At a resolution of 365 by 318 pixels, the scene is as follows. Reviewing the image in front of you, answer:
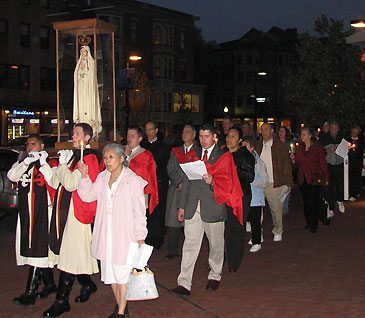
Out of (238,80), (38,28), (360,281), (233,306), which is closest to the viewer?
(233,306)

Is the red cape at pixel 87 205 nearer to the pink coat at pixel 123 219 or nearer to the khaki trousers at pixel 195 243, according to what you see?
the pink coat at pixel 123 219

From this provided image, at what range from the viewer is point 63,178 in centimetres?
632

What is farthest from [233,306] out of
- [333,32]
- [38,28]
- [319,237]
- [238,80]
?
[238,80]

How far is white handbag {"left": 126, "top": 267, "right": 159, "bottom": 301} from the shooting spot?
6.30m

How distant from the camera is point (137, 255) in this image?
604 centimetres

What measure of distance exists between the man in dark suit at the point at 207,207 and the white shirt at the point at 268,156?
10.7 ft

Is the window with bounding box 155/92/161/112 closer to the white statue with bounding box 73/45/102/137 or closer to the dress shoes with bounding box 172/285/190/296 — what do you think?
the white statue with bounding box 73/45/102/137

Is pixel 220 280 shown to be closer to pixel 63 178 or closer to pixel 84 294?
pixel 84 294

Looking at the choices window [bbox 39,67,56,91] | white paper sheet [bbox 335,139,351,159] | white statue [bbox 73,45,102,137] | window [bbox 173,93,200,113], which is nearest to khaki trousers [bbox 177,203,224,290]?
white statue [bbox 73,45,102,137]

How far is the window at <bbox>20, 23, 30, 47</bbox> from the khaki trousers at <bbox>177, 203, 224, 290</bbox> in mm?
35839

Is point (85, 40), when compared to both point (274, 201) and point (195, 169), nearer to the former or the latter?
point (195, 169)

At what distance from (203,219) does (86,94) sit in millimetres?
3452

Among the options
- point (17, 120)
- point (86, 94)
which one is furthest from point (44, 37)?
point (86, 94)

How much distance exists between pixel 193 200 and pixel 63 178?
174 centimetres
